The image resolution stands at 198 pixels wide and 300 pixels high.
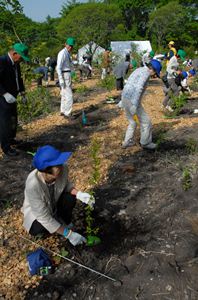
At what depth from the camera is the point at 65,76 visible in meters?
7.31

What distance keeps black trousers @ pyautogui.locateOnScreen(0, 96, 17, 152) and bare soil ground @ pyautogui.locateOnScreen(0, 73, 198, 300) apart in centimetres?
29

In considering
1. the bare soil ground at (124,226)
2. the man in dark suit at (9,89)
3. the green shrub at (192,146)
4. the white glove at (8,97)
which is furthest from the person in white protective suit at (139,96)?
the white glove at (8,97)

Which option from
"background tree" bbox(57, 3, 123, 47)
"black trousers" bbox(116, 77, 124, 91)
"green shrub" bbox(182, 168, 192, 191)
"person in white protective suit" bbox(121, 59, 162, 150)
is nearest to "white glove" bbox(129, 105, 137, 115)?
"person in white protective suit" bbox(121, 59, 162, 150)

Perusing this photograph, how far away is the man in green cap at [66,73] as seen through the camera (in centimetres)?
711

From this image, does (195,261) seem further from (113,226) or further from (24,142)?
(24,142)

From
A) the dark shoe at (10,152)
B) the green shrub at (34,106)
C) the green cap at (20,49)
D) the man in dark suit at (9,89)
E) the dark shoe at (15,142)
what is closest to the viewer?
the green cap at (20,49)

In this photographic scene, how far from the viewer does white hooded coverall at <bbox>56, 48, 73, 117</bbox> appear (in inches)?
282

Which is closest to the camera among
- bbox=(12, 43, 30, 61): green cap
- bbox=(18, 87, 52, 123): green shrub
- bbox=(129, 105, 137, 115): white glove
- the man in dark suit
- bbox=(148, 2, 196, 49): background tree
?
bbox=(12, 43, 30, 61): green cap

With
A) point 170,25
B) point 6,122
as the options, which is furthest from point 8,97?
point 170,25

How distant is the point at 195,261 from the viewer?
2.89 m

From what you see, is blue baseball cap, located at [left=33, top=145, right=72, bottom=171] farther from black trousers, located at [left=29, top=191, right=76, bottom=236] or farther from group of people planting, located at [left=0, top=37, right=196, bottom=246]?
black trousers, located at [left=29, top=191, right=76, bottom=236]

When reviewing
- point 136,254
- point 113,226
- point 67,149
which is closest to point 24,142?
point 67,149

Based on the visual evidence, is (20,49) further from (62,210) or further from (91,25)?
(91,25)

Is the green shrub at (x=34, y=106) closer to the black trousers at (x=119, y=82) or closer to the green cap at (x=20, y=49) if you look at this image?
the green cap at (x=20, y=49)
